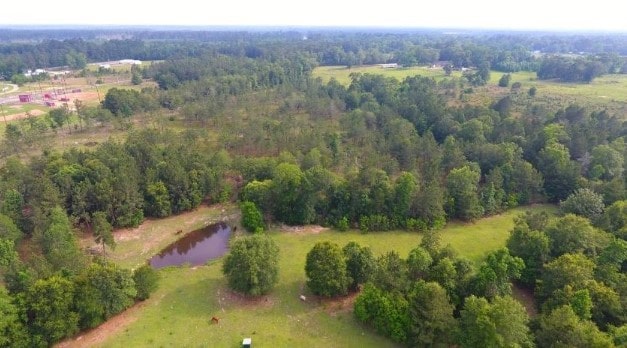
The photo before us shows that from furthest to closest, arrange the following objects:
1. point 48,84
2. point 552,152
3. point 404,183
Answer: point 48,84
point 552,152
point 404,183

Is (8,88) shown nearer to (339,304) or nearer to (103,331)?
(103,331)

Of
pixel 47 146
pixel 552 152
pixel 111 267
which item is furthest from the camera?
pixel 47 146

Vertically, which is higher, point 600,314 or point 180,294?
point 600,314

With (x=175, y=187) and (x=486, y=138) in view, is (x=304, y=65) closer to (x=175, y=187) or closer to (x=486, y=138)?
(x=486, y=138)

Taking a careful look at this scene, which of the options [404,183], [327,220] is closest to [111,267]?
[327,220]

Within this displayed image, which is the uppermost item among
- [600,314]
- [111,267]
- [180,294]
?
[111,267]

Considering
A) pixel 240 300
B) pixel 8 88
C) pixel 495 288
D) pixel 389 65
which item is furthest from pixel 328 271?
pixel 389 65

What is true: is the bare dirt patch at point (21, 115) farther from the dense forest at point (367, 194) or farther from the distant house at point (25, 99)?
the dense forest at point (367, 194)

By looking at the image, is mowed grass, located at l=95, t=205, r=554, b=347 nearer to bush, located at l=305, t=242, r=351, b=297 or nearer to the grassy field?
bush, located at l=305, t=242, r=351, b=297
